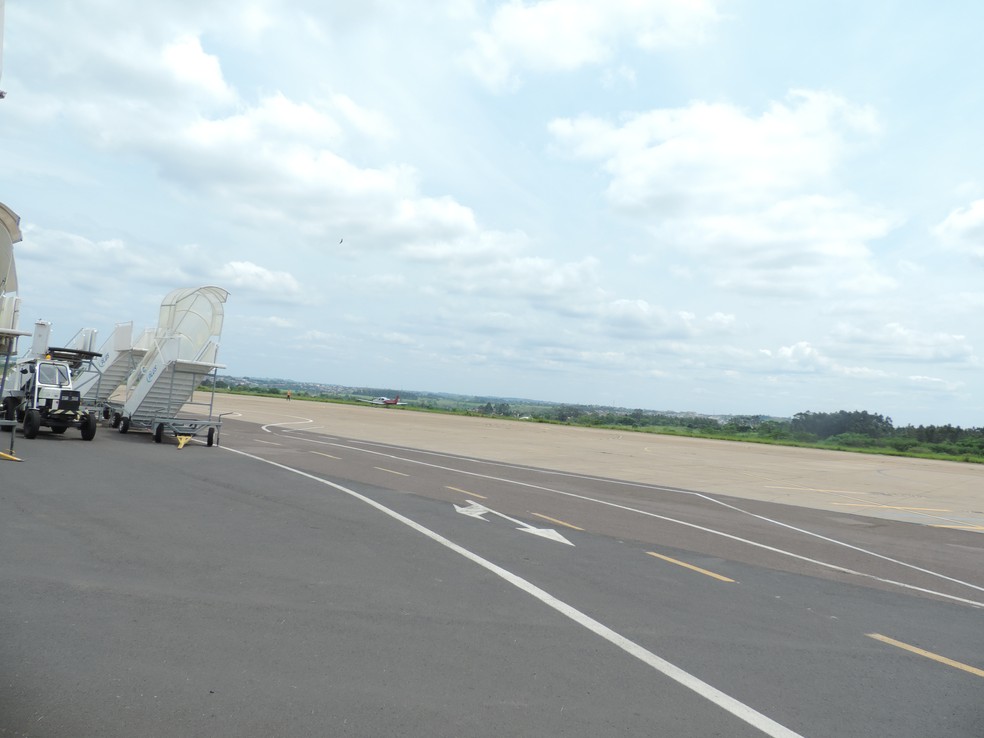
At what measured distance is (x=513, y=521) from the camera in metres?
11.8

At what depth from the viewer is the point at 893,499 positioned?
20312mm

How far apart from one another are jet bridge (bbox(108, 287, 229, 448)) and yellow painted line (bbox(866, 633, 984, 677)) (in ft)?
65.0

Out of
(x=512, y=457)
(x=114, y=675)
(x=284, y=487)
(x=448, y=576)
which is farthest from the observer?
(x=512, y=457)

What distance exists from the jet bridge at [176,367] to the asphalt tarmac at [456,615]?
341 inches

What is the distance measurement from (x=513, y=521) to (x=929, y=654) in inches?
255

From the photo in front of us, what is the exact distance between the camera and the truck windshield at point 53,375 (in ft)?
70.6

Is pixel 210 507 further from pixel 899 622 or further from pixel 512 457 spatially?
pixel 512 457

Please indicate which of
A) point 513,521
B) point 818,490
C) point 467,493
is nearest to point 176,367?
point 467,493

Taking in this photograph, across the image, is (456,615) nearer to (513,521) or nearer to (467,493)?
(513,521)

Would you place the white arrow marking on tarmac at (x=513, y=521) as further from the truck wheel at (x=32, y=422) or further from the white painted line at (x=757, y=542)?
the truck wheel at (x=32, y=422)

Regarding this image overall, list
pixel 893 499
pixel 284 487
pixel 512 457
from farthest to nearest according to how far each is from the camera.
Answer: pixel 512 457 → pixel 893 499 → pixel 284 487

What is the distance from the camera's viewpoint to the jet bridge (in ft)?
75.4

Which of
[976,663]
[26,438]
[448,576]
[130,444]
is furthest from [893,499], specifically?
[26,438]

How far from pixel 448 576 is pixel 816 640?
3625 millimetres
